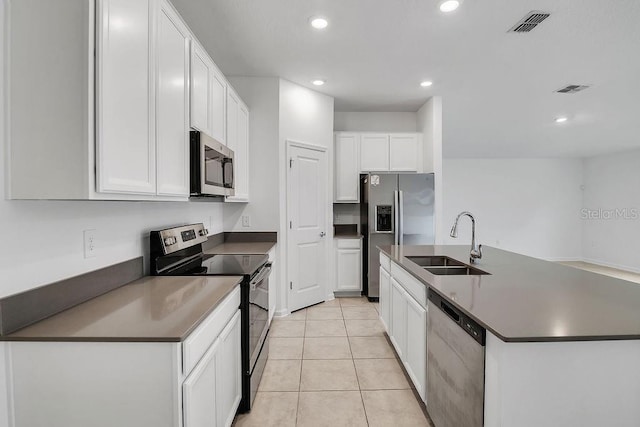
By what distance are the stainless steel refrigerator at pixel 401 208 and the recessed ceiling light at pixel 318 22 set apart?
203 centimetres

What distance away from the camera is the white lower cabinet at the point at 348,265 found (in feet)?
14.3

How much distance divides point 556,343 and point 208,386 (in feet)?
4.40

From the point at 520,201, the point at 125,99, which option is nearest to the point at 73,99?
the point at 125,99

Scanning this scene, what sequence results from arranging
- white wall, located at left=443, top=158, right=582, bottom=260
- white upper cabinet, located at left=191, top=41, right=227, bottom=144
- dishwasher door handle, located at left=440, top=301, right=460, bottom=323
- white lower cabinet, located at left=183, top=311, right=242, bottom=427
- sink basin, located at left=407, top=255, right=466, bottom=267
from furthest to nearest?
white wall, located at left=443, top=158, right=582, bottom=260
sink basin, located at left=407, top=255, right=466, bottom=267
white upper cabinet, located at left=191, top=41, right=227, bottom=144
dishwasher door handle, located at left=440, top=301, right=460, bottom=323
white lower cabinet, located at left=183, top=311, right=242, bottom=427

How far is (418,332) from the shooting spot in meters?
1.92

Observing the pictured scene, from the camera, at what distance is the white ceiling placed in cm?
228

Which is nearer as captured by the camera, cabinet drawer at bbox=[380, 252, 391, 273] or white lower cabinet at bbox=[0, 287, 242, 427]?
white lower cabinet at bbox=[0, 287, 242, 427]

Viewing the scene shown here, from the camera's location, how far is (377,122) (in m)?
4.81

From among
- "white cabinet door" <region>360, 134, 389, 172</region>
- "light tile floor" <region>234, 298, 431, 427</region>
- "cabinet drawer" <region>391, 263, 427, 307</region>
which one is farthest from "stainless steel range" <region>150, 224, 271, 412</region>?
"white cabinet door" <region>360, 134, 389, 172</region>

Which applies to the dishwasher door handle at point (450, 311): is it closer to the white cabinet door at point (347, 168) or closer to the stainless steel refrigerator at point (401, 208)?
the stainless steel refrigerator at point (401, 208)

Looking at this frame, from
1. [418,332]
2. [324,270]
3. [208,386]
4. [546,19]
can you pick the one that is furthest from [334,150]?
[208,386]

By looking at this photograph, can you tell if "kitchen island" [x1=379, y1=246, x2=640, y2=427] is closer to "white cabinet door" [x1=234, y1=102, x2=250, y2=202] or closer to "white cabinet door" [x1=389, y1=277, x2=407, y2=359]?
"white cabinet door" [x1=389, y1=277, x2=407, y2=359]

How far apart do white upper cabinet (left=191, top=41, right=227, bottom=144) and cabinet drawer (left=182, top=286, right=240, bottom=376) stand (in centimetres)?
110

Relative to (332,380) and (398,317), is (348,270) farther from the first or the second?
(332,380)
